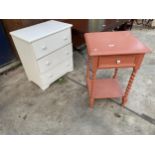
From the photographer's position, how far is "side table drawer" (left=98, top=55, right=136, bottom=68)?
115 cm

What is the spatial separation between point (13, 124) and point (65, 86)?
2.58ft

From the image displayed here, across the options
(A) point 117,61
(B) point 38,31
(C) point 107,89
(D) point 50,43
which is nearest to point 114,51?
(A) point 117,61

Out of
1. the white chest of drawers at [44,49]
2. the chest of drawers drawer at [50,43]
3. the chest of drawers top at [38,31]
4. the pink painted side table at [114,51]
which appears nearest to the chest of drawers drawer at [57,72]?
the white chest of drawers at [44,49]

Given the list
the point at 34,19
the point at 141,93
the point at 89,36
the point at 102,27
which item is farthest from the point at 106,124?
the point at 102,27

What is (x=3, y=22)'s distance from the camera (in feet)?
6.17

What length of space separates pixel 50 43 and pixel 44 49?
0.11 meters

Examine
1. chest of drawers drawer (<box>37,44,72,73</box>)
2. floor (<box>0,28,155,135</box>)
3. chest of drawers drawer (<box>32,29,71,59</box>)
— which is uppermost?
chest of drawers drawer (<box>32,29,71,59</box>)

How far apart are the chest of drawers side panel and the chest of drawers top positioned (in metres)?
0.06

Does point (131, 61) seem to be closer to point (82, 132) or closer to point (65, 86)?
point (82, 132)

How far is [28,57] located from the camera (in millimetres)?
Result: 1607

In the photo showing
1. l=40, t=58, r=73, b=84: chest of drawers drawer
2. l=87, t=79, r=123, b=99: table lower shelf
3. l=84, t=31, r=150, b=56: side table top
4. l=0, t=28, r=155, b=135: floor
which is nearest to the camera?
l=84, t=31, r=150, b=56: side table top

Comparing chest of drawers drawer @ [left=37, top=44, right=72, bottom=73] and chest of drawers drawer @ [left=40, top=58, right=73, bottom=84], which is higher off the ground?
chest of drawers drawer @ [left=37, top=44, right=72, bottom=73]

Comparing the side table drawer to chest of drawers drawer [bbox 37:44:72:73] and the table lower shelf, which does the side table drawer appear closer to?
the table lower shelf

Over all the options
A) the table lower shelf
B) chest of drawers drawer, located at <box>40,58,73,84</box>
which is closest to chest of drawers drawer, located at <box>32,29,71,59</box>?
chest of drawers drawer, located at <box>40,58,73,84</box>
